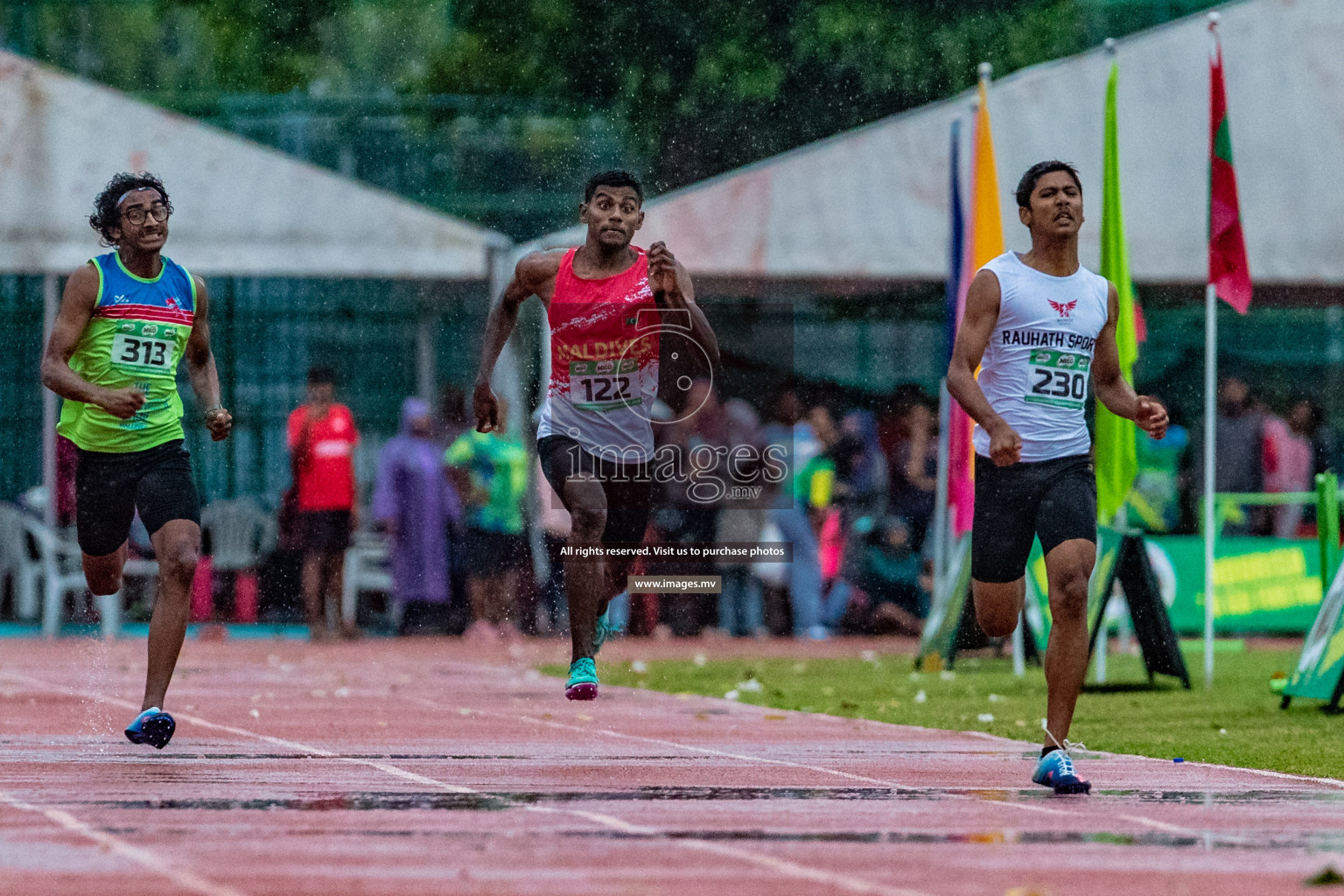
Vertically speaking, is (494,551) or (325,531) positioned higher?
(325,531)

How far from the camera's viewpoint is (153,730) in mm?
8141

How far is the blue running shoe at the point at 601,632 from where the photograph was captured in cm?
898

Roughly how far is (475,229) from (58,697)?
6453mm

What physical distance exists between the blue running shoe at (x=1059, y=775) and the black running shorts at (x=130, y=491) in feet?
10.8

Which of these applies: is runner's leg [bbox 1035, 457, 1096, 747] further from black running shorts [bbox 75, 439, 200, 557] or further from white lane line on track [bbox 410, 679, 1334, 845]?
black running shorts [bbox 75, 439, 200, 557]

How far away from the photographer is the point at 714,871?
500cm

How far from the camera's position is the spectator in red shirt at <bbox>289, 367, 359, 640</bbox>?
57.5 feet

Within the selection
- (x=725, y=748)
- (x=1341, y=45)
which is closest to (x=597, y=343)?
(x=725, y=748)

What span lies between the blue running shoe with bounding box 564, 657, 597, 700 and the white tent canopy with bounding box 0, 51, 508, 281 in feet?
28.7

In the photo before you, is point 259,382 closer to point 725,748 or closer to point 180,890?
point 725,748

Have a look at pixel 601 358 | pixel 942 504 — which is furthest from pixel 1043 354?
pixel 942 504

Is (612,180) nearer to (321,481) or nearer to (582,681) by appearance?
(582,681)

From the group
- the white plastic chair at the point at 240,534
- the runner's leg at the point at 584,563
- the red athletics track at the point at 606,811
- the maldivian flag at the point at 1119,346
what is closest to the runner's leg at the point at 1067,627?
the red athletics track at the point at 606,811

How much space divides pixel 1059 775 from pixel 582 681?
2.20m
